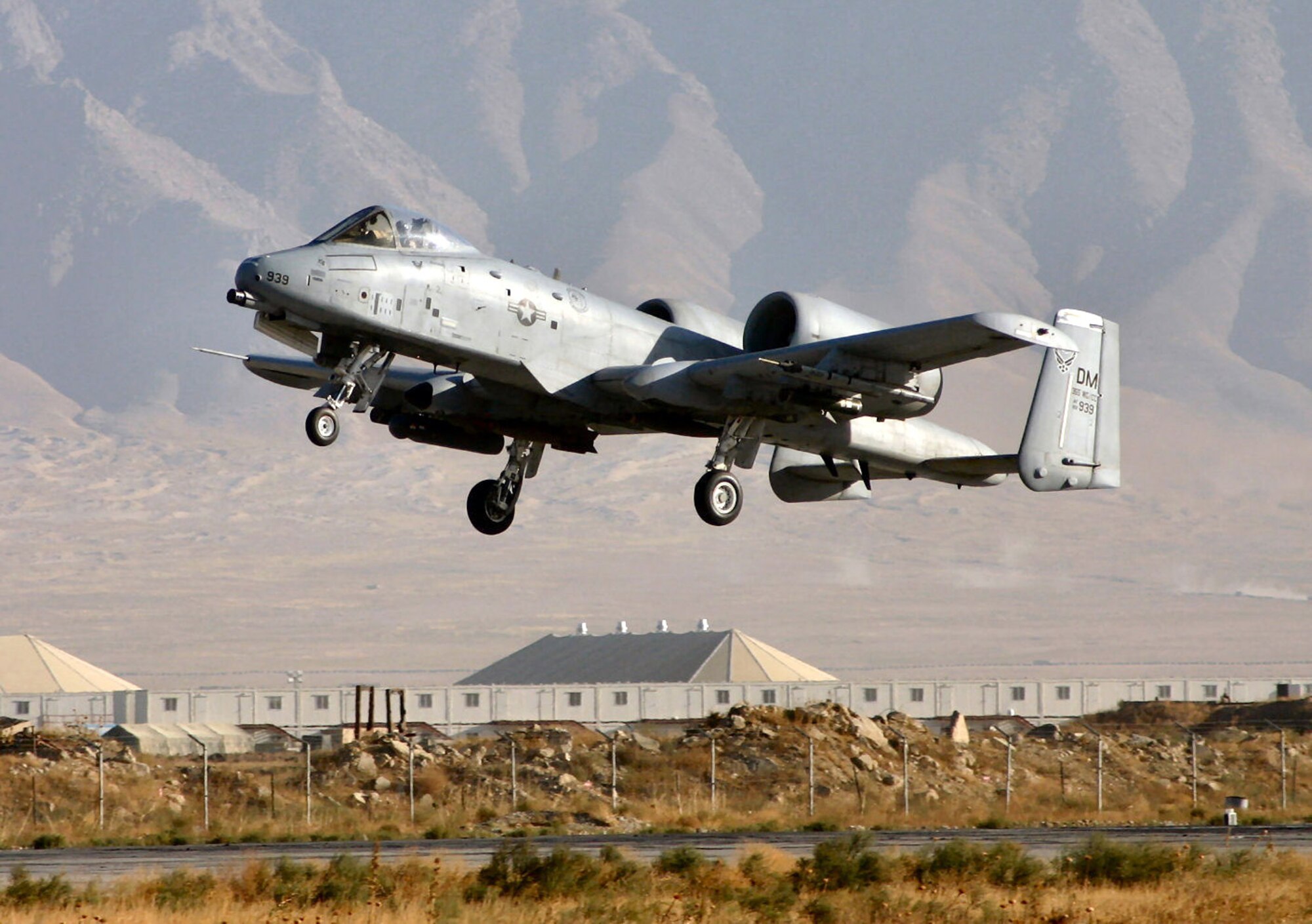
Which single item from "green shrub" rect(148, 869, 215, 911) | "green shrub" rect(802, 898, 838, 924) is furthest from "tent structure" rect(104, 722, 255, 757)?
"green shrub" rect(802, 898, 838, 924)

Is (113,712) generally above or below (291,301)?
below

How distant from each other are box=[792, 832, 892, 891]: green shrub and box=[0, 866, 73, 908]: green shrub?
826 cm

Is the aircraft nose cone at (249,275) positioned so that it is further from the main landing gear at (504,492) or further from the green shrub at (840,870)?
the green shrub at (840,870)

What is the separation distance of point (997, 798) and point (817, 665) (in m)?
123

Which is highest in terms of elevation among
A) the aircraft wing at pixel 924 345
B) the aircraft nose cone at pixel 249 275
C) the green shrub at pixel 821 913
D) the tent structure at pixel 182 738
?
the aircraft nose cone at pixel 249 275

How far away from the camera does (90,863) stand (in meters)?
29.5

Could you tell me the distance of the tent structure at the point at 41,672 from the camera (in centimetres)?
9850

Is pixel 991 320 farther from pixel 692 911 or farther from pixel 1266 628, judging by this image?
pixel 1266 628

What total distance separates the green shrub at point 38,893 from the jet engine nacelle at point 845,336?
38.7 feet

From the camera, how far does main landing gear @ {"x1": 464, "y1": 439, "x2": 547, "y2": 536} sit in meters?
29.8

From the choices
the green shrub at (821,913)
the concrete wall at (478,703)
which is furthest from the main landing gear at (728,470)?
the concrete wall at (478,703)

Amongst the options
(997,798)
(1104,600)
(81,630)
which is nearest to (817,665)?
(1104,600)

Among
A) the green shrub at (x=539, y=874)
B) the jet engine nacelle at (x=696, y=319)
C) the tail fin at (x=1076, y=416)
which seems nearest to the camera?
the green shrub at (x=539, y=874)

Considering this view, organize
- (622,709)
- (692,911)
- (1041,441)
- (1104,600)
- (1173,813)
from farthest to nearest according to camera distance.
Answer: (1104,600) < (622,709) < (1173,813) < (1041,441) < (692,911)
